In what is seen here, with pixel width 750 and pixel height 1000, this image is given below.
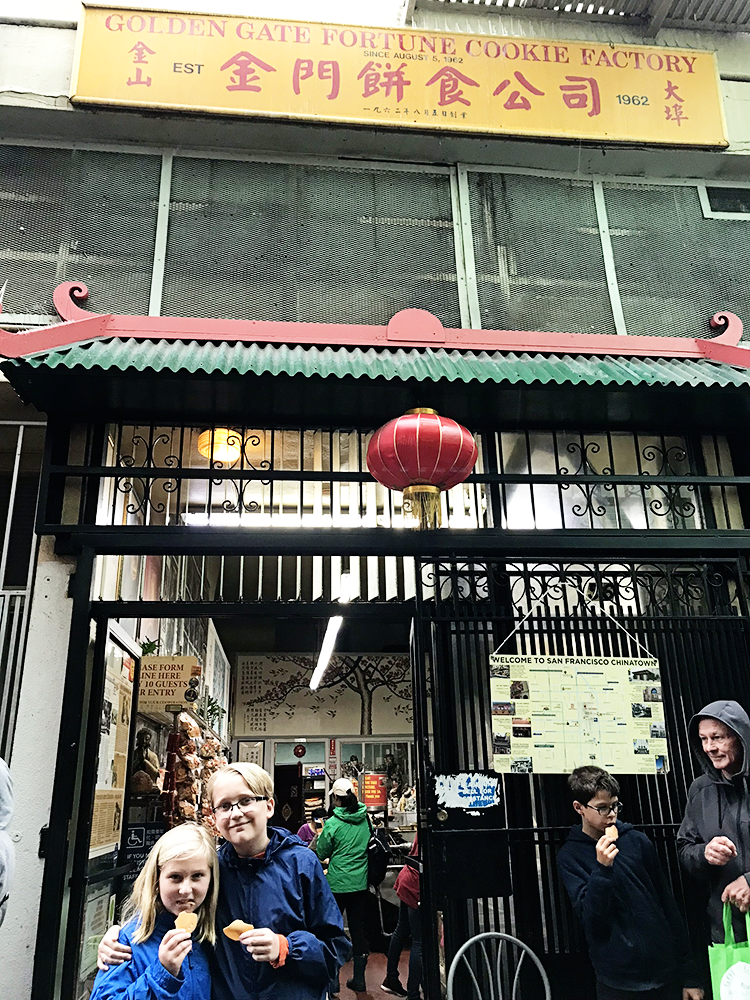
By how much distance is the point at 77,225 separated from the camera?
667 cm

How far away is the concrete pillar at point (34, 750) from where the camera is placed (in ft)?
15.5

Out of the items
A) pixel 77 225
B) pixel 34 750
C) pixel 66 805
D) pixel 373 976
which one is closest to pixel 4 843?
pixel 66 805

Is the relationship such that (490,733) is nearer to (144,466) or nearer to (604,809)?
(604,809)

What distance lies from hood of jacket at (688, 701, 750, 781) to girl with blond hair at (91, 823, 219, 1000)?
3034 mm

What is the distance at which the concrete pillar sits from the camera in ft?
15.5

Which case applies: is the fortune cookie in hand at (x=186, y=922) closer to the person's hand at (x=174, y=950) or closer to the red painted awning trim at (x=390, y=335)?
the person's hand at (x=174, y=950)

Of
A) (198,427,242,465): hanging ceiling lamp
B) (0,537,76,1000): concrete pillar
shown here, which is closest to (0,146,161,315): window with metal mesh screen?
(198,427,242,465): hanging ceiling lamp

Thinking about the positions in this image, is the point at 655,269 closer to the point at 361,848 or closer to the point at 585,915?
the point at 585,915

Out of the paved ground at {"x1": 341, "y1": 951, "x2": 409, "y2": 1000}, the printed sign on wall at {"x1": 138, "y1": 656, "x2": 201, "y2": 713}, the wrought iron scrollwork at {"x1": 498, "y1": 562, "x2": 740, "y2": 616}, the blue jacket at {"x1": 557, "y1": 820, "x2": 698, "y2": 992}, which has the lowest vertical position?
the paved ground at {"x1": 341, "y1": 951, "x2": 409, "y2": 1000}

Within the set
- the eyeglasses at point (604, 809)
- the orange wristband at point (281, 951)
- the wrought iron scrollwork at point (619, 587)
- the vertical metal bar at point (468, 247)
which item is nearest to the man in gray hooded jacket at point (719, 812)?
the eyeglasses at point (604, 809)

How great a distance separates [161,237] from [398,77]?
260 cm

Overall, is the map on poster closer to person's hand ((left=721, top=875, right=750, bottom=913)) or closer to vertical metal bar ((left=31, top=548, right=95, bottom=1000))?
person's hand ((left=721, top=875, right=750, bottom=913))

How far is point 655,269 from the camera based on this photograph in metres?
7.21

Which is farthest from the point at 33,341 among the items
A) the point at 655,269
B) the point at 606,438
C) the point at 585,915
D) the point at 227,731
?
the point at 227,731
